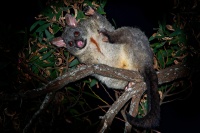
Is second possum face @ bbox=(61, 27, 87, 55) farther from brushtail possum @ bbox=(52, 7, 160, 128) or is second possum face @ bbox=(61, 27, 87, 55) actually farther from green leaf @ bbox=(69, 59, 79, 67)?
green leaf @ bbox=(69, 59, 79, 67)

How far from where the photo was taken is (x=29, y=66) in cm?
334

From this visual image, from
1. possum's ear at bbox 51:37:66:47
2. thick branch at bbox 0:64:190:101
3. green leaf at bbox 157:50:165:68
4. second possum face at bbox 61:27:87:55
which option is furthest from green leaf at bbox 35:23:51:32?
green leaf at bbox 157:50:165:68

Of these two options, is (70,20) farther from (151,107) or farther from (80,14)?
(151,107)

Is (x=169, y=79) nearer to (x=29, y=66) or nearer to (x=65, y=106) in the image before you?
(x=65, y=106)

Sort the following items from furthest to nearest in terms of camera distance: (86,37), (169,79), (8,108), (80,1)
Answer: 1. (86,37)
2. (80,1)
3. (8,108)
4. (169,79)

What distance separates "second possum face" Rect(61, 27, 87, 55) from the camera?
387cm

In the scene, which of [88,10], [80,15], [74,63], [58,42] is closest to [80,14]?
[80,15]

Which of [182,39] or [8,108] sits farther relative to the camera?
[8,108]

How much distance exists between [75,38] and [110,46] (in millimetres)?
779

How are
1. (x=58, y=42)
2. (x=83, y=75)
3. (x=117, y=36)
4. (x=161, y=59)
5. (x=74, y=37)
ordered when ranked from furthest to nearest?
(x=74, y=37)
(x=117, y=36)
(x=58, y=42)
(x=161, y=59)
(x=83, y=75)

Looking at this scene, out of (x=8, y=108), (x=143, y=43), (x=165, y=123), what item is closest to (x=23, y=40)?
(x=8, y=108)

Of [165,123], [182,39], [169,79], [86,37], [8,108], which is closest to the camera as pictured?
[169,79]

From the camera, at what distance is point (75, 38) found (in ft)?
13.5

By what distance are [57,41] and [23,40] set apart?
1.51 ft
